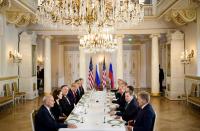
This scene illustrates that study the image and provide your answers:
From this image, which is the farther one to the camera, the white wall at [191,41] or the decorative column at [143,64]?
the decorative column at [143,64]

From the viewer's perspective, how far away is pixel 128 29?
1490 centimetres

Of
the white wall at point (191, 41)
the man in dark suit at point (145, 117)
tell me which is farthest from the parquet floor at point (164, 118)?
the man in dark suit at point (145, 117)

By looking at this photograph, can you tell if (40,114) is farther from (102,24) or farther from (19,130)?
(102,24)

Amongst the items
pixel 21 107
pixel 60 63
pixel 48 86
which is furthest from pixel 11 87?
pixel 60 63

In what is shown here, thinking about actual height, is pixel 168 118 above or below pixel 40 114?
below

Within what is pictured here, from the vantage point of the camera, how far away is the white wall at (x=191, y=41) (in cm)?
1179

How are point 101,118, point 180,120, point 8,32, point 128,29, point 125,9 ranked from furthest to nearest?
point 128,29 < point 8,32 < point 180,120 < point 125,9 < point 101,118

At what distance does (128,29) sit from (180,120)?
719 cm

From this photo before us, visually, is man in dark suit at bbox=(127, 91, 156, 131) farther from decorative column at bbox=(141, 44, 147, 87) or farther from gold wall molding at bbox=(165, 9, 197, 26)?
decorative column at bbox=(141, 44, 147, 87)

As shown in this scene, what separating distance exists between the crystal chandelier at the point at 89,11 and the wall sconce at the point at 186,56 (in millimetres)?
4658

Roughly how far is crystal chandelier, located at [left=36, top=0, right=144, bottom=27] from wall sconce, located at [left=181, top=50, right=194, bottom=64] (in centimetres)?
466

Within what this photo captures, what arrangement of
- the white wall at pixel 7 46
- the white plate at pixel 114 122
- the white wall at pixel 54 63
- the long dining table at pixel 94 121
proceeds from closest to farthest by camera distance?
the long dining table at pixel 94 121 < the white plate at pixel 114 122 < the white wall at pixel 7 46 < the white wall at pixel 54 63

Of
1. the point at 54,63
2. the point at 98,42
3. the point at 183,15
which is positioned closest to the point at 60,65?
the point at 54,63

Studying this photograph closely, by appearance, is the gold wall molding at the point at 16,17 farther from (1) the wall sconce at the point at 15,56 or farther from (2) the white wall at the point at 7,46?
(1) the wall sconce at the point at 15,56
